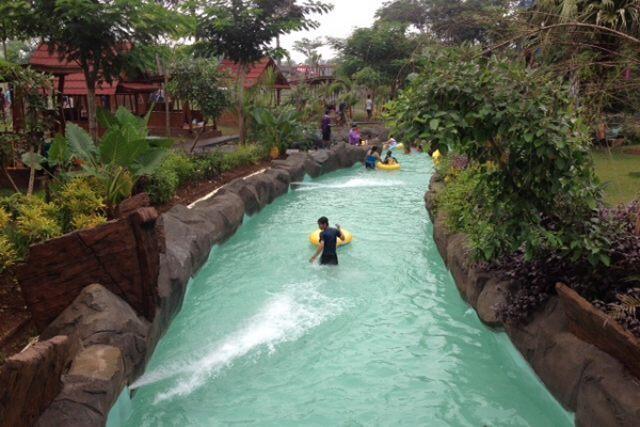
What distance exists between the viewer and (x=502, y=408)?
17.4 ft

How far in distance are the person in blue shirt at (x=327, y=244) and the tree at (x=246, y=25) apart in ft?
31.5

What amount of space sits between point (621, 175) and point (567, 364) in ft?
27.2

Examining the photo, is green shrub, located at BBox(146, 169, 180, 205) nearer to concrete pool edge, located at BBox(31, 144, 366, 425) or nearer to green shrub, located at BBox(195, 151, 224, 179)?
concrete pool edge, located at BBox(31, 144, 366, 425)

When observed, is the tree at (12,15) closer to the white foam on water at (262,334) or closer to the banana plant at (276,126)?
the white foam on water at (262,334)

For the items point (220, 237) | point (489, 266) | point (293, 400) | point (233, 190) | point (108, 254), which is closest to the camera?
point (293, 400)

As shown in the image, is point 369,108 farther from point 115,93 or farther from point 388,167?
point 115,93

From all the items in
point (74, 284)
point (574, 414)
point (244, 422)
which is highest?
point (74, 284)

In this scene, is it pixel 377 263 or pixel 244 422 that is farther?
pixel 377 263

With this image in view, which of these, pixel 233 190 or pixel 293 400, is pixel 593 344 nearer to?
pixel 293 400

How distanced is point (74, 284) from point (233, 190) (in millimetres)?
6805

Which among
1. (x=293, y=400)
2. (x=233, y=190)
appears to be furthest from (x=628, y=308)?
(x=233, y=190)

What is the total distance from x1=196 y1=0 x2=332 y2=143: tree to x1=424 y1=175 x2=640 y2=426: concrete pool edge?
12.7 meters

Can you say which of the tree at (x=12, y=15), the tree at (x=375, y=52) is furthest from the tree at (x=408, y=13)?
the tree at (x=12, y=15)

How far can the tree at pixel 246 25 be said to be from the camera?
57.2ft
